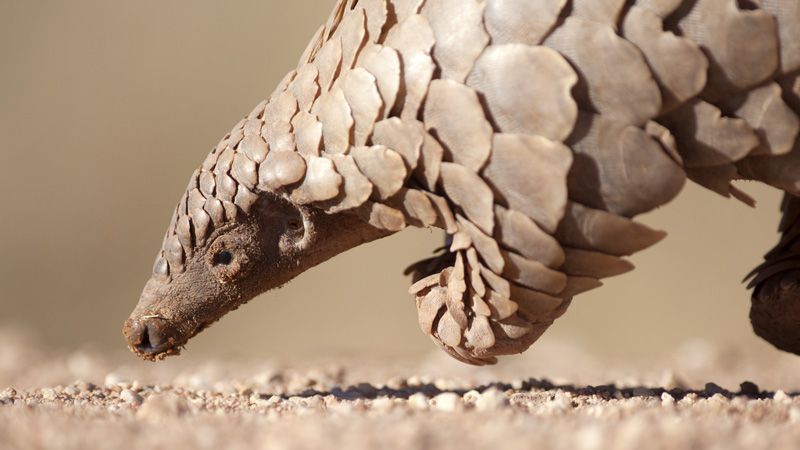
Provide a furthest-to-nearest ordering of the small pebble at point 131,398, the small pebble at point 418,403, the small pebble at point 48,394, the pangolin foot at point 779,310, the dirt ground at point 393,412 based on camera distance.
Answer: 1. the pangolin foot at point 779,310
2. the small pebble at point 48,394
3. the small pebble at point 131,398
4. the small pebble at point 418,403
5. the dirt ground at point 393,412

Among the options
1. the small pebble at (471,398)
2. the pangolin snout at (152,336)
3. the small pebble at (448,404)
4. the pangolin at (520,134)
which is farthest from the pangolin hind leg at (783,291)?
the pangolin snout at (152,336)

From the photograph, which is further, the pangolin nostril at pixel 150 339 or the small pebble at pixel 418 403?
the pangolin nostril at pixel 150 339

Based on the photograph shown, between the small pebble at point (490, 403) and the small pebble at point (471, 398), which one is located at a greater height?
the small pebble at point (471, 398)

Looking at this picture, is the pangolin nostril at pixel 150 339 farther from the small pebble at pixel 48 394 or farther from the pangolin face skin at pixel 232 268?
the small pebble at pixel 48 394

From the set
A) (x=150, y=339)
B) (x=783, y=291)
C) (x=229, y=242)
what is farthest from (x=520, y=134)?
(x=150, y=339)

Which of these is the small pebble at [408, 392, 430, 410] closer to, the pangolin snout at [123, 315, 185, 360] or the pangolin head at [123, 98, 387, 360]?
the pangolin head at [123, 98, 387, 360]

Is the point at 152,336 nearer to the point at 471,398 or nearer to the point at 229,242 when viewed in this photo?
the point at 229,242

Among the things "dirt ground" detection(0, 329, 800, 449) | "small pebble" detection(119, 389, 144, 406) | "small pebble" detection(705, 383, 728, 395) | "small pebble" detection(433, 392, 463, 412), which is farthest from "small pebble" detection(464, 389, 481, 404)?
"small pebble" detection(119, 389, 144, 406)
